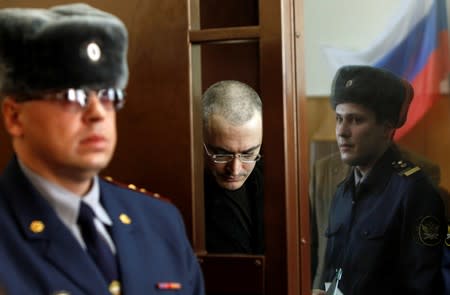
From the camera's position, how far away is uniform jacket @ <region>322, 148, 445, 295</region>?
133cm

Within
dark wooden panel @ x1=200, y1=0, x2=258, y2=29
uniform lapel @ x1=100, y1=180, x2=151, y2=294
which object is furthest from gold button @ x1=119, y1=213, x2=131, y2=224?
dark wooden panel @ x1=200, y1=0, x2=258, y2=29

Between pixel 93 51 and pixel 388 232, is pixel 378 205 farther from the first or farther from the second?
pixel 93 51

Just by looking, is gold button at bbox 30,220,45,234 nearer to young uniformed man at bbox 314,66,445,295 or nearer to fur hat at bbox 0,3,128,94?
fur hat at bbox 0,3,128,94

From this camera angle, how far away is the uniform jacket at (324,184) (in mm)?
1355

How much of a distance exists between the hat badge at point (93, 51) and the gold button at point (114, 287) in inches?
11.1

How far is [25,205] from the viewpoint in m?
0.80

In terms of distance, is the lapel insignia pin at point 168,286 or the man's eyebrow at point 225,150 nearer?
the lapel insignia pin at point 168,286

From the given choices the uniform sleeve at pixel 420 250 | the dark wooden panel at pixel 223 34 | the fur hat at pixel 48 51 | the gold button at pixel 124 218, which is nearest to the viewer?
the fur hat at pixel 48 51

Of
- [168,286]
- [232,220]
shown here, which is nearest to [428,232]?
[232,220]

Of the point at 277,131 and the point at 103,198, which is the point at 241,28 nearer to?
the point at 277,131

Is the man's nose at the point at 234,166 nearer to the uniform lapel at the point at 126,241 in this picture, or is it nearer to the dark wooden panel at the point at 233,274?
the dark wooden panel at the point at 233,274

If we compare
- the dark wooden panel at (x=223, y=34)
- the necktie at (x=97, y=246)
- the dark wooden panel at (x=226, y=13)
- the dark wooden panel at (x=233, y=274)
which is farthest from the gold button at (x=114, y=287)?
the dark wooden panel at (x=226, y=13)

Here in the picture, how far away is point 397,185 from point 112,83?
76 centimetres

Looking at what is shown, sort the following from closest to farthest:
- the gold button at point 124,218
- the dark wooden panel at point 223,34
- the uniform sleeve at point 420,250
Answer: the gold button at point 124,218, the dark wooden panel at point 223,34, the uniform sleeve at point 420,250
